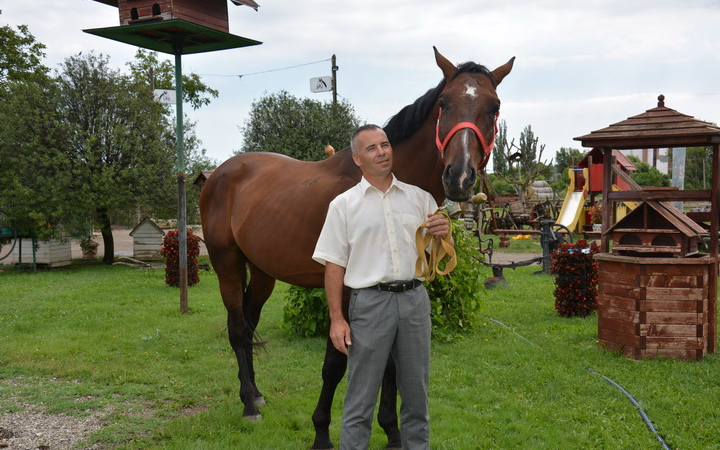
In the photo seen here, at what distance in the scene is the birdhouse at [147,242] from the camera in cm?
1562

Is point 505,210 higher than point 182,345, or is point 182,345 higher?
point 505,210

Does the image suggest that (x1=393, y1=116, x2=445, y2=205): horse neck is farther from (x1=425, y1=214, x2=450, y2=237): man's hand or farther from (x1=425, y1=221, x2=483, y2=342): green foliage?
(x1=425, y1=221, x2=483, y2=342): green foliage

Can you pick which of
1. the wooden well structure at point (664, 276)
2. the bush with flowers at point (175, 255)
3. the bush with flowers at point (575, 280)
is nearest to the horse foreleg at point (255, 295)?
the wooden well structure at point (664, 276)

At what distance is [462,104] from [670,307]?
3.85 meters

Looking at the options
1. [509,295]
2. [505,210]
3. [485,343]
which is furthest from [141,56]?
[485,343]

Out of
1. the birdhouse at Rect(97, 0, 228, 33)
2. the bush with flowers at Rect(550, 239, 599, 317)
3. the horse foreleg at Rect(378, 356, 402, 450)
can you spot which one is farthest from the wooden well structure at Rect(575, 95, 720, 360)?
the birdhouse at Rect(97, 0, 228, 33)

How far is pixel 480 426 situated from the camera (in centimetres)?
397

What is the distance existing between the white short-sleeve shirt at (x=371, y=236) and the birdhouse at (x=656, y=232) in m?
3.77

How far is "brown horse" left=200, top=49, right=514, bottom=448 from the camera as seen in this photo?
2.68 metres

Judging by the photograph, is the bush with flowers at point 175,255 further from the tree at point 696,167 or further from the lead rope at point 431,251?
the tree at point 696,167

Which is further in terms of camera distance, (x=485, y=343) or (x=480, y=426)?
(x=485, y=343)

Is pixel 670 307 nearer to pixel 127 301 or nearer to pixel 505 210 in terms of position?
pixel 127 301

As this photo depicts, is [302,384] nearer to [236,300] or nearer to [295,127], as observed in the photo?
[236,300]

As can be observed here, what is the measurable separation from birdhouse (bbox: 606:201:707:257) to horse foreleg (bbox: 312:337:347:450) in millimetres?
3555
